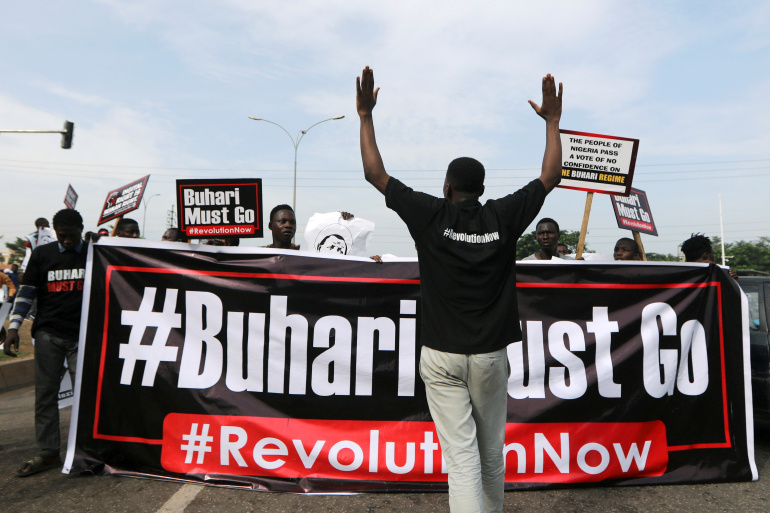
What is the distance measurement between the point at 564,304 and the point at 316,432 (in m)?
1.99

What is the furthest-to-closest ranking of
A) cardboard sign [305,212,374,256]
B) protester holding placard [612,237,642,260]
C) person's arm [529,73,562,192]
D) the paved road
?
cardboard sign [305,212,374,256] < protester holding placard [612,237,642,260] < the paved road < person's arm [529,73,562,192]

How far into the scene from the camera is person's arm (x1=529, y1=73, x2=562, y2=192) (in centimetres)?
279

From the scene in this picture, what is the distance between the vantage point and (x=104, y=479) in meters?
3.97

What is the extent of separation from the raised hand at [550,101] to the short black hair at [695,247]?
9.99 ft

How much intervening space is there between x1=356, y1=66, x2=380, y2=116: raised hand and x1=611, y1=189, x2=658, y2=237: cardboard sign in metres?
4.61

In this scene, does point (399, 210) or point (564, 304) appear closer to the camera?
point (399, 210)

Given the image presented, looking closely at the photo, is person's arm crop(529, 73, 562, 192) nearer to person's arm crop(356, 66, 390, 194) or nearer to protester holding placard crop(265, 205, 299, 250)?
person's arm crop(356, 66, 390, 194)

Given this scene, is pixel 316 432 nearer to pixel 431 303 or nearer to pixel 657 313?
pixel 431 303

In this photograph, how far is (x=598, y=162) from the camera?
5.22 m

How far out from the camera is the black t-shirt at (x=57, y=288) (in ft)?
14.3

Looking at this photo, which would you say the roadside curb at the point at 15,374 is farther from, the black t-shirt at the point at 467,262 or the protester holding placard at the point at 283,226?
the black t-shirt at the point at 467,262

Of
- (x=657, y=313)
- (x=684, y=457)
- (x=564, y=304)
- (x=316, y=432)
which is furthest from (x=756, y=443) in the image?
(x=316, y=432)

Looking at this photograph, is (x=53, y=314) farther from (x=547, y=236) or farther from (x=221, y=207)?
(x=547, y=236)

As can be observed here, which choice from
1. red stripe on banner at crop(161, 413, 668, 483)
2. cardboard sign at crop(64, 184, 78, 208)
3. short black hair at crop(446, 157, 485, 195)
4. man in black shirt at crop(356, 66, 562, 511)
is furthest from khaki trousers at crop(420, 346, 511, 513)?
cardboard sign at crop(64, 184, 78, 208)
